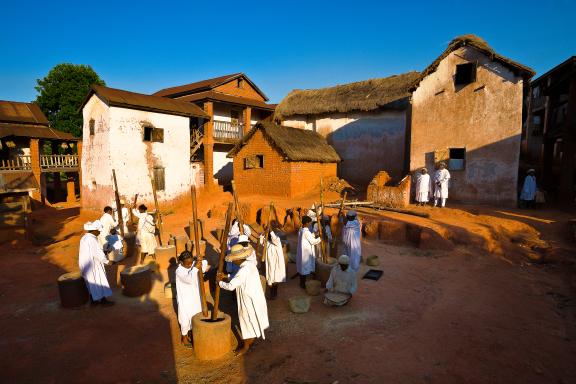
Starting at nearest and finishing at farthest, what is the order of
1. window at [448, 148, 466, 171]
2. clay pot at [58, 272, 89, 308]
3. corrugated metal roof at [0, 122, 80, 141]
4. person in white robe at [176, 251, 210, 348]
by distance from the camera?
person in white robe at [176, 251, 210, 348]
clay pot at [58, 272, 89, 308]
window at [448, 148, 466, 171]
corrugated metal roof at [0, 122, 80, 141]

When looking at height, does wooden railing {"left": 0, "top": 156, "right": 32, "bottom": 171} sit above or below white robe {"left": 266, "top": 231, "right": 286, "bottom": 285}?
above

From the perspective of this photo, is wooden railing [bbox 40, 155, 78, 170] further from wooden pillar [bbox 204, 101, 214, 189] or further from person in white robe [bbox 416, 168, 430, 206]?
person in white robe [bbox 416, 168, 430, 206]

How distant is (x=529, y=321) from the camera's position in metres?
6.25

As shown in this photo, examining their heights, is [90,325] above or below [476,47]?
below

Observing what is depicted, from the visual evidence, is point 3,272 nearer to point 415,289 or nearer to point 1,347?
point 1,347

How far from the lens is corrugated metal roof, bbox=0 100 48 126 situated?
22109mm

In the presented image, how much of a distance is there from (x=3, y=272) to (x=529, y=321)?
13.3 m

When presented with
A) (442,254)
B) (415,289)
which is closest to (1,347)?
(415,289)

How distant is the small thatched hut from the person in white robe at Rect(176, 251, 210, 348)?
18076 millimetres

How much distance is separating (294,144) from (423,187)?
24.4ft

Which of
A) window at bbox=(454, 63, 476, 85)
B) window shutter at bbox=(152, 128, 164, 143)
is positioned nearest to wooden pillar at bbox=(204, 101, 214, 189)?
window shutter at bbox=(152, 128, 164, 143)

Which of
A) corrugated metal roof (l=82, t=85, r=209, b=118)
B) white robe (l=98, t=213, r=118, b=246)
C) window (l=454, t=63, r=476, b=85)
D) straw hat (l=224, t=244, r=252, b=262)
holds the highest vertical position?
window (l=454, t=63, r=476, b=85)

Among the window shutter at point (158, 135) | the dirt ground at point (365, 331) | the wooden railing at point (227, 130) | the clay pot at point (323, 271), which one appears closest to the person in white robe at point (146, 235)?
the dirt ground at point (365, 331)

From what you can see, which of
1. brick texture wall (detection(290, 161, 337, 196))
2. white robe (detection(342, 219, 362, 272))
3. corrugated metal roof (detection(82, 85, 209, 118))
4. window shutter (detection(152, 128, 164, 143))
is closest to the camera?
white robe (detection(342, 219, 362, 272))
